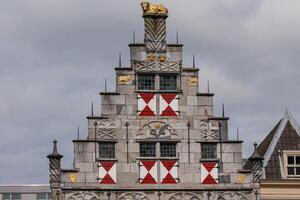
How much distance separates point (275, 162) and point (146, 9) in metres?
8.83

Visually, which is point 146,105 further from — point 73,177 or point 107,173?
point 73,177

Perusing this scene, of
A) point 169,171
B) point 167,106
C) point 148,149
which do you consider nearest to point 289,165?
point 169,171

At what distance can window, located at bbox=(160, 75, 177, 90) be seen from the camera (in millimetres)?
33406

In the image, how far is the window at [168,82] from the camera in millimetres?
33406

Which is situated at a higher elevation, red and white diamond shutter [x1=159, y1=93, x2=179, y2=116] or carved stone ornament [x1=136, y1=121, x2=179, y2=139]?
red and white diamond shutter [x1=159, y1=93, x2=179, y2=116]

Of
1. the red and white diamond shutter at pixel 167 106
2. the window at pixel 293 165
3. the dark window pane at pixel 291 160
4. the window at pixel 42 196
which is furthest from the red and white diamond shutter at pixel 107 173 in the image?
the window at pixel 42 196

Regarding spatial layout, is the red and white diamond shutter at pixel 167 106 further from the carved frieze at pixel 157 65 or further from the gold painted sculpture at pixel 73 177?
the gold painted sculpture at pixel 73 177

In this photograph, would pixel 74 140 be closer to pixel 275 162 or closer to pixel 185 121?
pixel 185 121

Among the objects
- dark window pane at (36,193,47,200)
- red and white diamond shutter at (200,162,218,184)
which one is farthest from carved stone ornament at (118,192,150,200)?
dark window pane at (36,193,47,200)

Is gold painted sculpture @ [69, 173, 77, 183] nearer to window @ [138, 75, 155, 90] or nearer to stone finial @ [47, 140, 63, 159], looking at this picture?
stone finial @ [47, 140, 63, 159]

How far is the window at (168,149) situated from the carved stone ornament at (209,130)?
1.29 metres

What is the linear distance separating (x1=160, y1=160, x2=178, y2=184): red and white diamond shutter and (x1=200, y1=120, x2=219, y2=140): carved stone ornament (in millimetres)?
1716

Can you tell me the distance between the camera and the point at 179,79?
110 feet

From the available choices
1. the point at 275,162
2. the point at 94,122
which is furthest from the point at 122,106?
the point at 275,162
